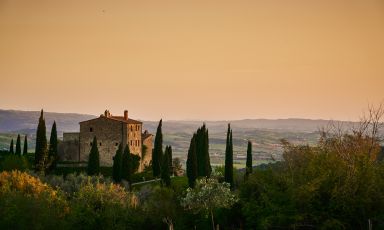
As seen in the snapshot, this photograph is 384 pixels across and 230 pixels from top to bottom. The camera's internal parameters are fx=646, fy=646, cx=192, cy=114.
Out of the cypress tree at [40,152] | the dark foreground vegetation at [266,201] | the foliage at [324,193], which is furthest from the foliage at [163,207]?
the cypress tree at [40,152]

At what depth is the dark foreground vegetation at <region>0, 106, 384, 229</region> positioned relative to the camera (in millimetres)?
34656

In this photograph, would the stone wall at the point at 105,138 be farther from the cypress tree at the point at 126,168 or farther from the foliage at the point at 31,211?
the foliage at the point at 31,211

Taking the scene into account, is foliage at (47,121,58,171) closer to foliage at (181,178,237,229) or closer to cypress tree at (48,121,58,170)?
cypress tree at (48,121,58,170)

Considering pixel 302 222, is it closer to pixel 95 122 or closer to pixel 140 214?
pixel 140 214

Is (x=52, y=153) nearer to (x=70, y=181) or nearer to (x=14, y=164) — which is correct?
(x=14, y=164)

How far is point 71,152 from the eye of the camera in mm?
82562

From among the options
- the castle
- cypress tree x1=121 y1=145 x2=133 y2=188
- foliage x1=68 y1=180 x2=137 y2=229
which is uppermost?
the castle

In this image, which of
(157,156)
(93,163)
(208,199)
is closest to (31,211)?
(208,199)

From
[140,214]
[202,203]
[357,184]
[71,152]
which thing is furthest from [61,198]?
[71,152]

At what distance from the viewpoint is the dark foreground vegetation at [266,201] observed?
114ft

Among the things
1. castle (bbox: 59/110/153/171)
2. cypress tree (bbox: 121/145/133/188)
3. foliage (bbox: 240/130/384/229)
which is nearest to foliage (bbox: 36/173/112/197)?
cypress tree (bbox: 121/145/133/188)

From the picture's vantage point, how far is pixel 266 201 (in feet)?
121

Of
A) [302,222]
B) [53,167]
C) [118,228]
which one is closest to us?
[302,222]

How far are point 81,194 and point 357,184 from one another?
22891 millimetres
